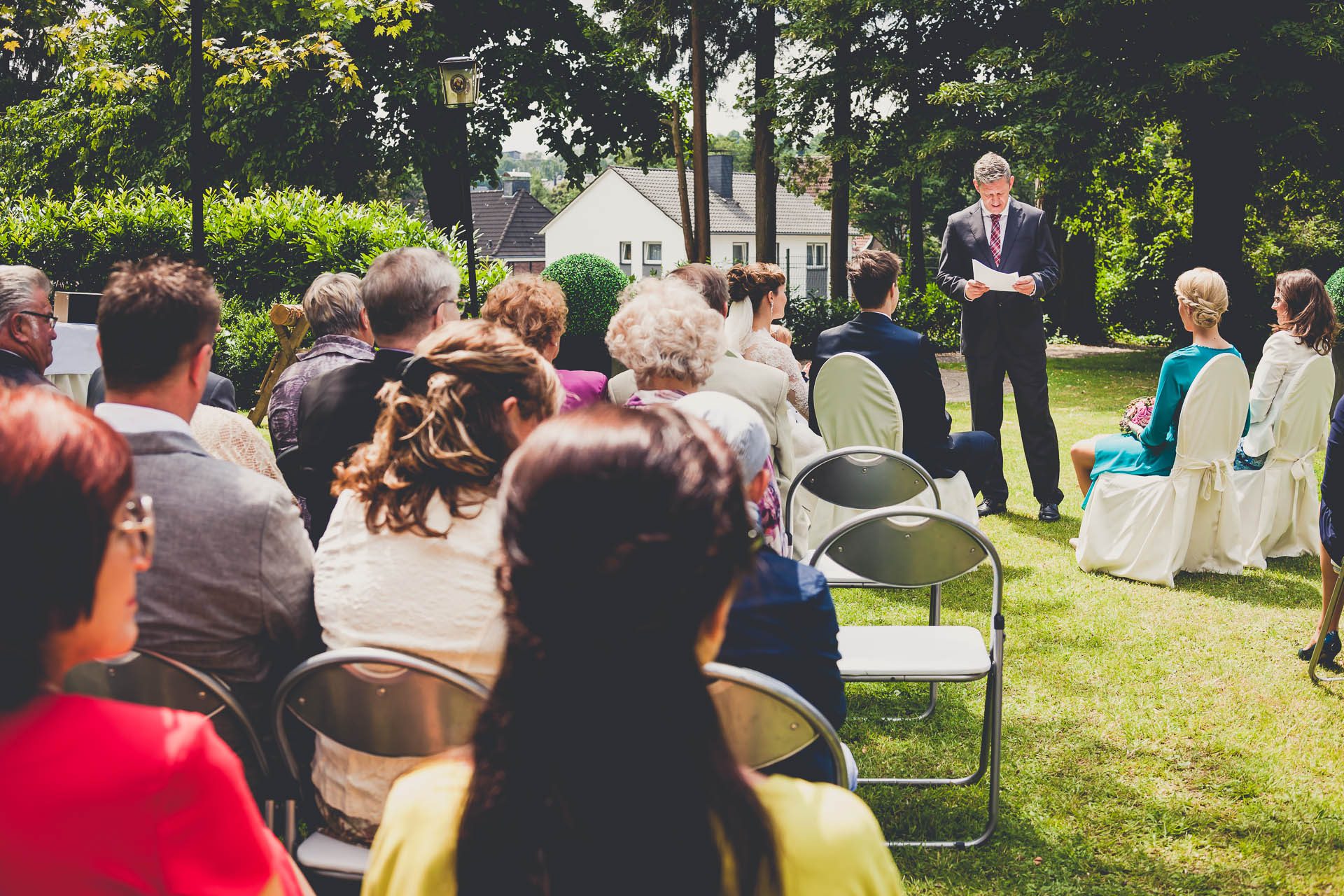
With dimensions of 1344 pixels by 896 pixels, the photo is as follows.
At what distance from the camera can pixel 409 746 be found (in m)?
2.17

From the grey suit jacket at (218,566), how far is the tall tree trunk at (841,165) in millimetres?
18374

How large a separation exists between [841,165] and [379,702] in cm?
2188

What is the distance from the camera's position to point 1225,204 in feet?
54.5

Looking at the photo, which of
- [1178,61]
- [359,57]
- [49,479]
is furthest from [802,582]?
[359,57]

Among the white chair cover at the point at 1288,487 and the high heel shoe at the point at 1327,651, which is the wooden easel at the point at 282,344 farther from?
the high heel shoe at the point at 1327,651

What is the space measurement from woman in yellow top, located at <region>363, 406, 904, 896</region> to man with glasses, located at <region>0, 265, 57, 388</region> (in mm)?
3720

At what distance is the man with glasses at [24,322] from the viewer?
419cm

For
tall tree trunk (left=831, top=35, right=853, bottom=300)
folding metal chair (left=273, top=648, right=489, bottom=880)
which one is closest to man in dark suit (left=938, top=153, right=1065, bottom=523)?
folding metal chair (left=273, top=648, right=489, bottom=880)

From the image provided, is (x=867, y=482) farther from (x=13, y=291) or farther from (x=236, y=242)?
(x=236, y=242)

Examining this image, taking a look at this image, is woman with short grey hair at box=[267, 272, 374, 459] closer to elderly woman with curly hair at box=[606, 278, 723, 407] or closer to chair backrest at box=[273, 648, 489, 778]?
elderly woman with curly hair at box=[606, 278, 723, 407]

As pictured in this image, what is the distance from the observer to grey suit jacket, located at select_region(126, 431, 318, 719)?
224cm

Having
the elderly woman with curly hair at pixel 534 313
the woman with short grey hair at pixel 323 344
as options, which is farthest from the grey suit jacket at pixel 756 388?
the woman with short grey hair at pixel 323 344

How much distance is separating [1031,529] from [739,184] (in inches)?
2061

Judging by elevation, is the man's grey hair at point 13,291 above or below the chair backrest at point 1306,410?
above
